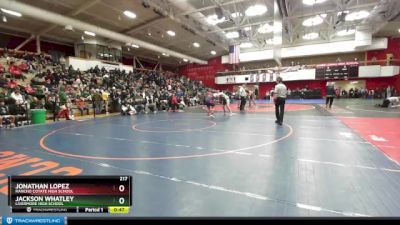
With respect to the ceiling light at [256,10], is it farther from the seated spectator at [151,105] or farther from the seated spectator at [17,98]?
the seated spectator at [17,98]

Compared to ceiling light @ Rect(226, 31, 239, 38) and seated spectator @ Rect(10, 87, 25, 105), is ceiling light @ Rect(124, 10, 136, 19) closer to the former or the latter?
seated spectator @ Rect(10, 87, 25, 105)

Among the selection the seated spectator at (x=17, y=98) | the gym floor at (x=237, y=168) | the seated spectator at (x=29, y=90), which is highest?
the seated spectator at (x=29, y=90)

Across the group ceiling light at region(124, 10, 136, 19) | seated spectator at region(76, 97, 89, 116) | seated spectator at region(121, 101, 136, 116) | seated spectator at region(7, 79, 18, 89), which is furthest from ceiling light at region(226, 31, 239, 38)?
seated spectator at region(7, 79, 18, 89)

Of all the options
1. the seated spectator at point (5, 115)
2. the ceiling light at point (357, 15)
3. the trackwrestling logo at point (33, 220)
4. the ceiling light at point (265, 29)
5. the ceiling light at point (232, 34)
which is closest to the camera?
the trackwrestling logo at point (33, 220)

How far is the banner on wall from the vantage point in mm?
25125

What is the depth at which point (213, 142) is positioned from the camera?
223 inches

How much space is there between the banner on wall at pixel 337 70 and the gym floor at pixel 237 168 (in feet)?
72.1

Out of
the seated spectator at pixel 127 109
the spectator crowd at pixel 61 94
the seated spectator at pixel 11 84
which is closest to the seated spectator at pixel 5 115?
the spectator crowd at pixel 61 94

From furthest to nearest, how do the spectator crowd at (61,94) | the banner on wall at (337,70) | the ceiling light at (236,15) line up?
the banner on wall at (337,70)
the ceiling light at (236,15)
the spectator crowd at (61,94)

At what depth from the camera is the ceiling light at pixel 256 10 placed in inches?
668

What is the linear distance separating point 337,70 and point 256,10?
14.1 metres

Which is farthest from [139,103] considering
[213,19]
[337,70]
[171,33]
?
[337,70]

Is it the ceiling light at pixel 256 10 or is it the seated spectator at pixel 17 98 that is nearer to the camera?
the seated spectator at pixel 17 98
